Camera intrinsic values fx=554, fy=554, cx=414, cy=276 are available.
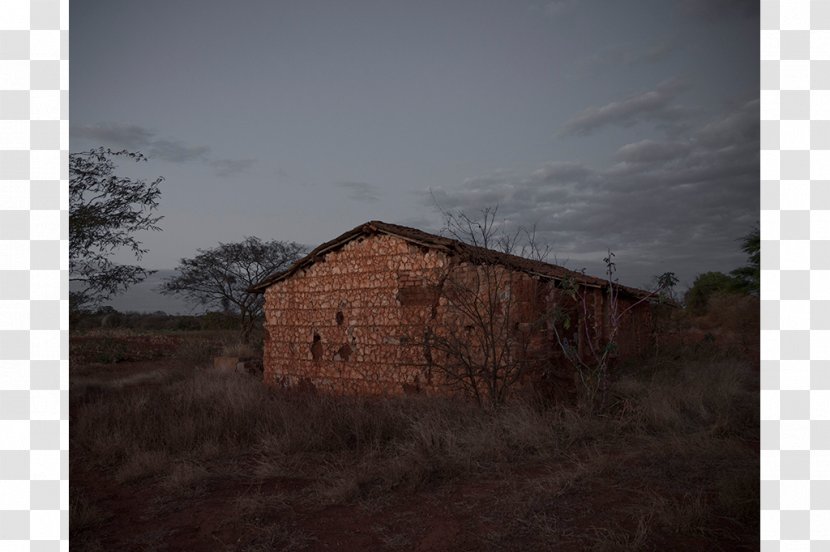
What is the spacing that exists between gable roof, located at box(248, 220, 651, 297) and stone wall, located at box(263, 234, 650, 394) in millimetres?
117

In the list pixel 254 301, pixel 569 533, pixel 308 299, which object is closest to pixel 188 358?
pixel 254 301

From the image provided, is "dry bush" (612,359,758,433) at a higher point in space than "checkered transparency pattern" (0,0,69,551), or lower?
lower

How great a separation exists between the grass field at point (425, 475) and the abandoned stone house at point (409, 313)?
832mm

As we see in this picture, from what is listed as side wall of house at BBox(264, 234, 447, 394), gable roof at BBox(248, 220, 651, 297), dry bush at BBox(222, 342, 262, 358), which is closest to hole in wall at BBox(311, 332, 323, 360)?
side wall of house at BBox(264, 234, 447, 394)

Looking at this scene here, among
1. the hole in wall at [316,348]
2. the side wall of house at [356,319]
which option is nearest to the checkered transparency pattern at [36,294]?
the side wall of house at [356,319]

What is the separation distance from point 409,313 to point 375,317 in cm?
75

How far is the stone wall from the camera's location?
801 cm

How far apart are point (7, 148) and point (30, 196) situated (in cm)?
21

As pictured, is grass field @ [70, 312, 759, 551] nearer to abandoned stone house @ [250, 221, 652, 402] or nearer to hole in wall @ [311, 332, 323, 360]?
abandoned stone house @ [250, 221, 652, 402]

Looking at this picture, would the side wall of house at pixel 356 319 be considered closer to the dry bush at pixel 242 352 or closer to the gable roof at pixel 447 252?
the gable roof at pixel 447 252

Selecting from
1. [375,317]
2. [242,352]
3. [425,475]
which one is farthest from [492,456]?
[242,352]

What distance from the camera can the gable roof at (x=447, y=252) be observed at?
805 centimetres

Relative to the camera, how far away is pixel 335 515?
4.36 metres

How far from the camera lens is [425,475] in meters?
4.91
